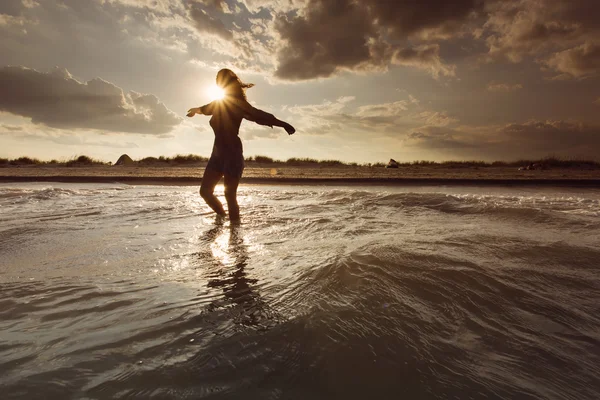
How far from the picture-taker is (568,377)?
4.16ft

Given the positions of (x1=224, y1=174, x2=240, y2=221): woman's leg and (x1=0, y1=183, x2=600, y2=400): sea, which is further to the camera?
(x1=224, y1=174, x2=240, y2=221): woman's leg

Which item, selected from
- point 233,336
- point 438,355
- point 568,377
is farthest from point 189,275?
point 568,377

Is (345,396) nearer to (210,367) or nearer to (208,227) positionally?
(210,367)

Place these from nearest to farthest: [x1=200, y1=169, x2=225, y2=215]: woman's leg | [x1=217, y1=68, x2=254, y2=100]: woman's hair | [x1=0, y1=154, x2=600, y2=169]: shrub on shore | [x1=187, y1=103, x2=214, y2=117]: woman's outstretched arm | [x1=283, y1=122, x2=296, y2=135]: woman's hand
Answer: [x1=283, y1=122, x2=296, y2=135]: woman's hand < [x1=217, y1=68, x2=254, y2=100]: woman's hair < [x1=200, y1=169, x2=225, y2=215]: woman's leg < [x1=187, y1=103, x2=214, y2=117]: woman's outstretched arm < [x1=0, y1=154, x2=600, y2=169]: shrub on shore

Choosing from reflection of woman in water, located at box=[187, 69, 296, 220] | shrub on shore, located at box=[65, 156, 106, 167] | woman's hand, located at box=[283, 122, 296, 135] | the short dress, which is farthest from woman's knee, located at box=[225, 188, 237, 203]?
shrub on shore, located at box=[65, 156, 106, 167]

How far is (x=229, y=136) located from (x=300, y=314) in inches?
142

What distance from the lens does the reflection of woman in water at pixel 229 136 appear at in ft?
15.4

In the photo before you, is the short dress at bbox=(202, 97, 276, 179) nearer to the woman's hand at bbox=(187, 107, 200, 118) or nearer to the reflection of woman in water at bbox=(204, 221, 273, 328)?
the woman's hand at bbox=(187, 107, 200, 118)

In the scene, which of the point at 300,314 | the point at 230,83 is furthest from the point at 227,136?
→ the point at 300,314

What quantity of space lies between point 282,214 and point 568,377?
13.1ft

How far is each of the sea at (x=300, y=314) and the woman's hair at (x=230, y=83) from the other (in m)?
2.31

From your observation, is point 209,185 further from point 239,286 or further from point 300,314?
point 300,314

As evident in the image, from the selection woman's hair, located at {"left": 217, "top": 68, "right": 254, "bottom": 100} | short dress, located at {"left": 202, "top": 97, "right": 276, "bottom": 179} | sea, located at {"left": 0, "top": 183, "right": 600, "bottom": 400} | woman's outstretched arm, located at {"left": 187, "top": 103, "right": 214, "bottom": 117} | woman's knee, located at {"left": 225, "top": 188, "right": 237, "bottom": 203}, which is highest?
woman's hair, located at {"left": 217, "top": 68, "right": 254, "bottom": 100}

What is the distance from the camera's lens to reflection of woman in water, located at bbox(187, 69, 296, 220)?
4684 mm
